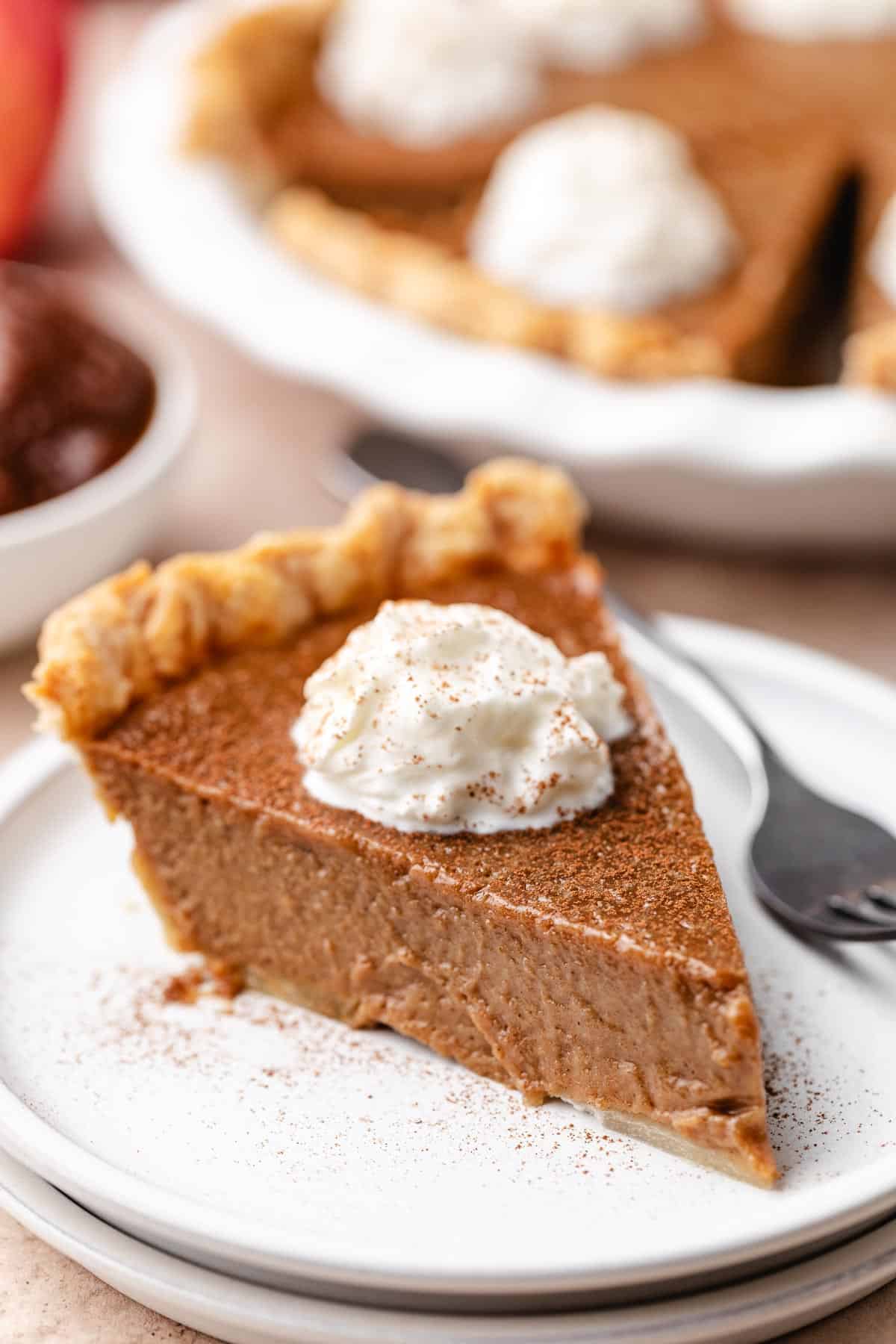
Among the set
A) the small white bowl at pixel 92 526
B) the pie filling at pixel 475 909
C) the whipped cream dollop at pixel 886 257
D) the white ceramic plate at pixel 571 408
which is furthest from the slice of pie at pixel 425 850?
the whipped cream dollop at pixel 886 257

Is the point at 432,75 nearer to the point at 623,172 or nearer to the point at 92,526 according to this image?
the point at 623,172

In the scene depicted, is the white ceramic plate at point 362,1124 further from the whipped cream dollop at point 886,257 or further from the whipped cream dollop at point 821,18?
the whipped cream dollop at point 821,18

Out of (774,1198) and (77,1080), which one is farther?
(77,1080)

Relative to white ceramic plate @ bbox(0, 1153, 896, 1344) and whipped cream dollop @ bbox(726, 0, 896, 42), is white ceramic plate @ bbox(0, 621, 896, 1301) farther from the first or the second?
whipped cream dollop @ bbox(726, 0, 896, 42)

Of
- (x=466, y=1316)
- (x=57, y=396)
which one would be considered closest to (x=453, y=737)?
(x=466, y=1316)

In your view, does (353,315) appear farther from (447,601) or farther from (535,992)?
(535,992)

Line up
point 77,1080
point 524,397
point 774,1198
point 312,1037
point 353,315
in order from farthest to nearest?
point 353,315
point 524,397
point 312,1037
point 77,1080
point 774,1198

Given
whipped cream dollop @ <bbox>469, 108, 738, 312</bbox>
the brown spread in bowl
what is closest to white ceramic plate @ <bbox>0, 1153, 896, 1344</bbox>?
the brown spread in bowl

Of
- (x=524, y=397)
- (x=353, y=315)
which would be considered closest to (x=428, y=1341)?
(x=524, y=397)
